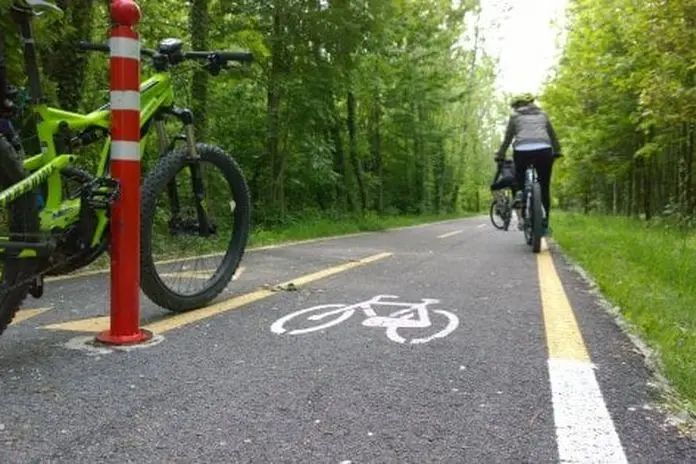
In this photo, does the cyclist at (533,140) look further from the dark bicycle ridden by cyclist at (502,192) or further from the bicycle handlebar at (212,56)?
the bicycle handlebar at (212,56)

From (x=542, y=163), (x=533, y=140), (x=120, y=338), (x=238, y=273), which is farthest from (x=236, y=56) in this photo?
(x=542, y=163)

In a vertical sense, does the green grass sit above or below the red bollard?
below

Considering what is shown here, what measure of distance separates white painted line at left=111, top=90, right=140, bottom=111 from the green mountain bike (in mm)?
278

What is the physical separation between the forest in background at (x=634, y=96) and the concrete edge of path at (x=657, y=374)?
7.39 m

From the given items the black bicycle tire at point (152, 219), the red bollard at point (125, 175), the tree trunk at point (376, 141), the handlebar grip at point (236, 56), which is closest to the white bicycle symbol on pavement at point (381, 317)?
the black bicycle tire at point (152, 219)

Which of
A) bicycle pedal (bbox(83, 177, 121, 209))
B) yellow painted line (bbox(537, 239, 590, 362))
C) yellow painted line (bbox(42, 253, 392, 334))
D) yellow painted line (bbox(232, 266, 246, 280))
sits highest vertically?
bicycle pedal (bbox(83, 177, 121, 209))

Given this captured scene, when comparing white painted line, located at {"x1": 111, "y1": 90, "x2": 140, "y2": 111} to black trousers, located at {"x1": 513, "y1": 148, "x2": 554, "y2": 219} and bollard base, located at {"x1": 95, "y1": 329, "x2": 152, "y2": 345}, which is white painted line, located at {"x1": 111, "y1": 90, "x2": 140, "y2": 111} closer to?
bollard base, located at {"x1": 95, "y1": 329, "x2": 152, "y2": 345}

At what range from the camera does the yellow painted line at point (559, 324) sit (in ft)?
10.1

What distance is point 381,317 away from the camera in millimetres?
3801

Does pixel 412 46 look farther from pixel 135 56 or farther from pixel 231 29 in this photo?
pixel 135 56

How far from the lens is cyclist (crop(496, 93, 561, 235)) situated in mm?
8602

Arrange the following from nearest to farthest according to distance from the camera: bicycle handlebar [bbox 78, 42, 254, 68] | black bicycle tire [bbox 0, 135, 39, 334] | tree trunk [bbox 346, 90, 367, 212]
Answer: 1. black bicycle tire [bbox 0, 135, 39, 334]
2. bicycle handlebar [bbox 78, 42, 254, 68]
3. tree trunk [bbox 346, 90, 367, 212]

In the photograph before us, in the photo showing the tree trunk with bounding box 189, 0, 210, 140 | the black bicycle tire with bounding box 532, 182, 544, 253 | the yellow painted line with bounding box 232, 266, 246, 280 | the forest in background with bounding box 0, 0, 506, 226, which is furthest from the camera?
the tree trunk with bounding box 189, 0, 210, 140

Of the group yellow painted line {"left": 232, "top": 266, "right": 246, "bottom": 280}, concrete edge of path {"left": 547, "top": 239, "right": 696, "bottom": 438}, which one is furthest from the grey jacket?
yellow painted line {"left": 232, "top": 266, "right": 246, "bottom": 280}
